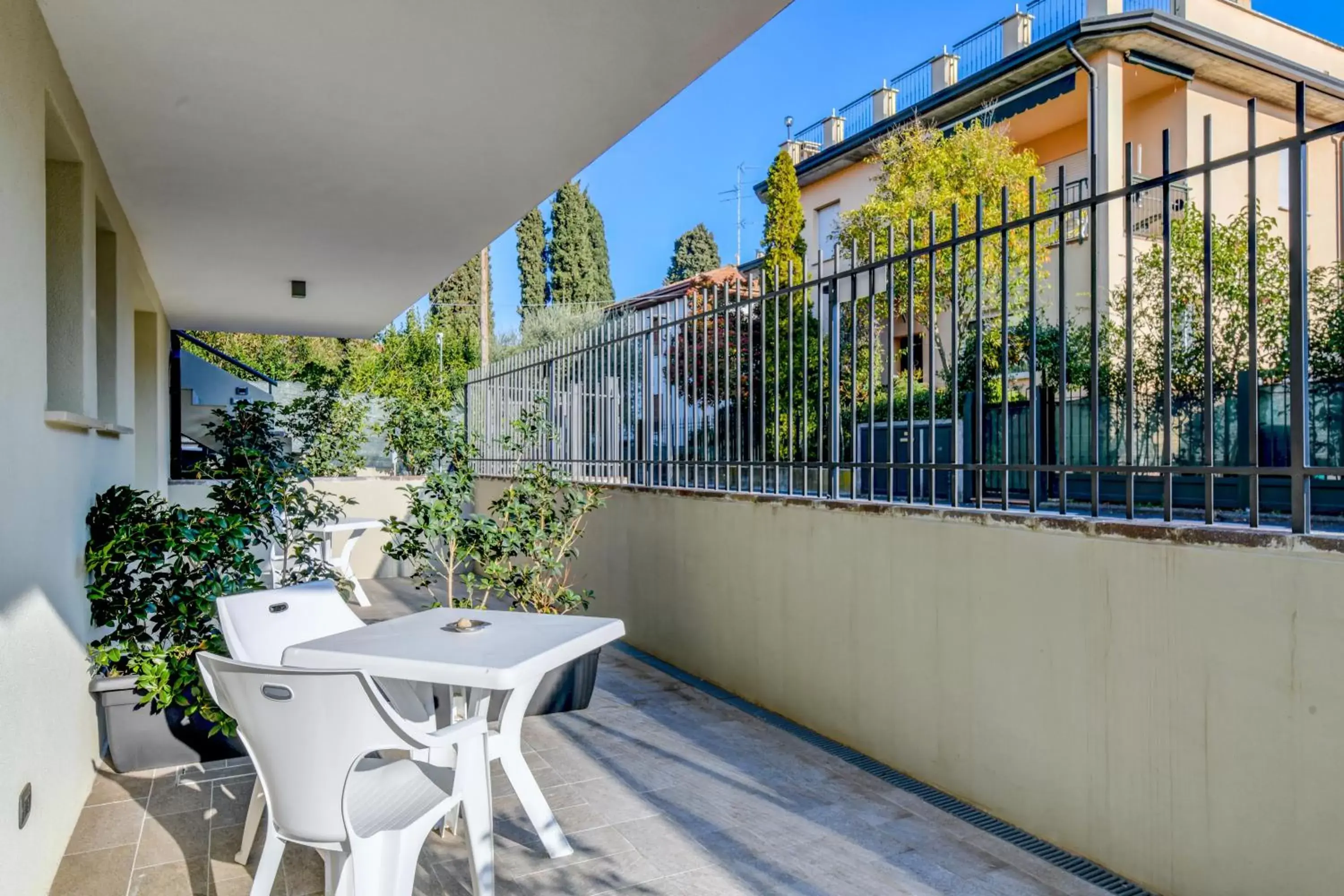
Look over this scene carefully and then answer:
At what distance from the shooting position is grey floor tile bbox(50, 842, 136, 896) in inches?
103

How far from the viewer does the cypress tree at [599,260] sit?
30781mm

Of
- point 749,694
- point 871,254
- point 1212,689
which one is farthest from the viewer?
point 749,694

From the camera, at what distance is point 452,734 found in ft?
7.42

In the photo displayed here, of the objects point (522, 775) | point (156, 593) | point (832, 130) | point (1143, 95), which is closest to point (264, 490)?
point (156, 593)

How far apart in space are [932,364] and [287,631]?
278 centimetres

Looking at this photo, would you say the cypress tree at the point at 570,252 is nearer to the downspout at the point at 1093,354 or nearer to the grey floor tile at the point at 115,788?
the grey floor tile at the point at 115,788

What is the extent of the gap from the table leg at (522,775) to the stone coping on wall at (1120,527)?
5.69ft

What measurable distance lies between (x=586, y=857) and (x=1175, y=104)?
530 inches

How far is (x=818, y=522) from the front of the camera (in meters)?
4.18

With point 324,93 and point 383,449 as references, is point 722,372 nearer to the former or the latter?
point 324,93

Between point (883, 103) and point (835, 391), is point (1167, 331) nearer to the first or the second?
point (835, 391)

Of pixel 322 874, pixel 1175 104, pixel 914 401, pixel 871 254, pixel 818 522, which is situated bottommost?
pixel 322 874

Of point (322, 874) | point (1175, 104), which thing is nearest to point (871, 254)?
point (322, 874)

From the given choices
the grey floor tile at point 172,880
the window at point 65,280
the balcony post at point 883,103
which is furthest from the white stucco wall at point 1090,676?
the balcony post at point 883,103
